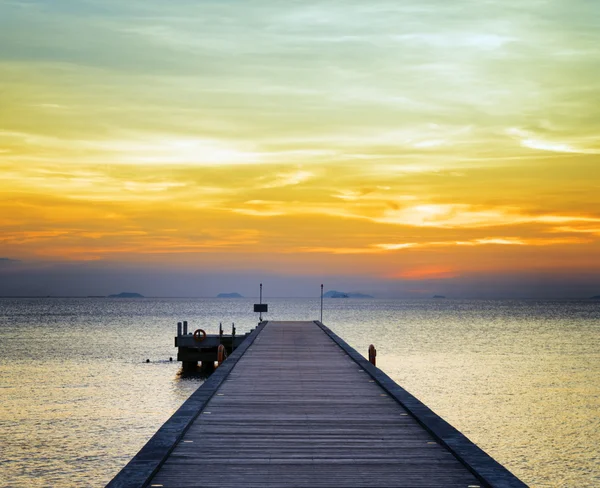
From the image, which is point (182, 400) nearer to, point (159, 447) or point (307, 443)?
point (307, 443)

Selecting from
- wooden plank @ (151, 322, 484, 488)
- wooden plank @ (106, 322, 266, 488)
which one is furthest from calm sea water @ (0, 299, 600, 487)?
wooden plank @ (106, 322, 266, 488)

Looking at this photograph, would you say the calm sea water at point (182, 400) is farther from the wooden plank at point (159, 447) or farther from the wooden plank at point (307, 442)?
the wooden plank at point (159, 447)

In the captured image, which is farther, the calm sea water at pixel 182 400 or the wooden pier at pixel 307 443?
the calm sea water at pixel 182 400

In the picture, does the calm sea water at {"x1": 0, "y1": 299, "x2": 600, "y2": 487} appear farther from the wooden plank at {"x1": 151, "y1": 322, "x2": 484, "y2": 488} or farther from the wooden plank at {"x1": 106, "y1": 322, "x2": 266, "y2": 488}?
the wooden plank at {"x1": 106, "y1": 322, "x2": 266, "y2": 488}

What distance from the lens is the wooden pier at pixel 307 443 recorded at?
837 cm

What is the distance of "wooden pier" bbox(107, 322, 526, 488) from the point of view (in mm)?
8367

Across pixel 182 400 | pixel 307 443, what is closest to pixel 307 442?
pixel 307 443

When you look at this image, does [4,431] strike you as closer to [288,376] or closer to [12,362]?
[288,376]

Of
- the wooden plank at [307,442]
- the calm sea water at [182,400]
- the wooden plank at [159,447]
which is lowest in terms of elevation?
the calm sea water at [182,400]

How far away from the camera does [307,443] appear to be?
10.3 metres

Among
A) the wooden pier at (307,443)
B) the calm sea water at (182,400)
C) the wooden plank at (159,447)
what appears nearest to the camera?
the wooden plank at (159,447)

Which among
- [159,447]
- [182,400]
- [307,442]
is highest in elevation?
[159,447]

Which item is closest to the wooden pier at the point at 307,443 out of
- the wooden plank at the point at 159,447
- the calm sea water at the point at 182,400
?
the wooden plank at the point at 159,447

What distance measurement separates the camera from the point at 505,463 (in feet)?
78.3
